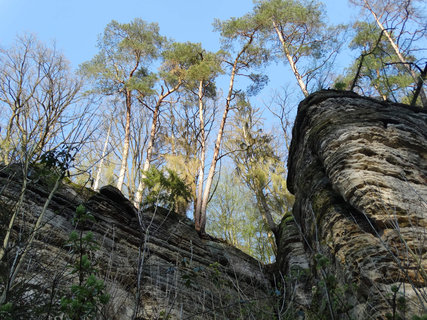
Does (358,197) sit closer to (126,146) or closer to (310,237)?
(310,237)

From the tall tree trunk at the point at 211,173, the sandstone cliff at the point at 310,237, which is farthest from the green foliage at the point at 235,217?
the sandstone cliff at the point at 310,237

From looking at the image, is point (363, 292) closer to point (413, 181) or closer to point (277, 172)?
point (413, 181)

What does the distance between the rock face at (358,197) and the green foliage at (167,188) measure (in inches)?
134

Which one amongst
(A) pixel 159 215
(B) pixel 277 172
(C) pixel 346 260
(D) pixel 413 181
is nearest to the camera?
(C) pixel 346 260

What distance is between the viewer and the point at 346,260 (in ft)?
13.0

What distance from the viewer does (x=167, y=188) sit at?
8.66 metres

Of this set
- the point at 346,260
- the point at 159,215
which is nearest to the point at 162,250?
the point at 159,215

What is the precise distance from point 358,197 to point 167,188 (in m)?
5.49

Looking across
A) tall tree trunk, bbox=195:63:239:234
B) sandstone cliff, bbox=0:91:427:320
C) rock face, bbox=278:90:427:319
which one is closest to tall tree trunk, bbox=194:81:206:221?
tall tree trunk, bbox=195:63:239:234

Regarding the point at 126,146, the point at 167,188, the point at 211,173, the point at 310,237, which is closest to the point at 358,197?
the point at 310,237

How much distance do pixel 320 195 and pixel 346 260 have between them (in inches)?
61.7

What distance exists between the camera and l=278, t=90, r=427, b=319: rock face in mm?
3283

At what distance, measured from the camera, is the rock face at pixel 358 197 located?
3.28 m

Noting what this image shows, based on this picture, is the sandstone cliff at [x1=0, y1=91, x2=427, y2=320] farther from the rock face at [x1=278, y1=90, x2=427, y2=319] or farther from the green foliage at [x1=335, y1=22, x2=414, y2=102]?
the green foliage at [x1=335, y1=22, x2=414, y2=102]
